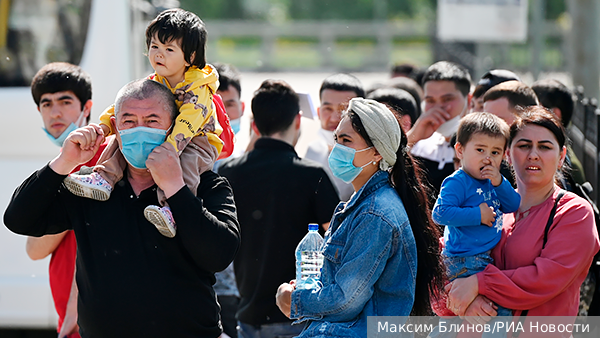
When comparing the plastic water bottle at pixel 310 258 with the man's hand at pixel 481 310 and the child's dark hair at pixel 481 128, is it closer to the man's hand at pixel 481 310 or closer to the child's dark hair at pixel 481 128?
the man's hand at pixel 481 310

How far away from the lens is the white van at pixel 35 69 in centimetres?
521

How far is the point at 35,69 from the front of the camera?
18.4 feet

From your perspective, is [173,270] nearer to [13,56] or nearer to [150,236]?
[150,236]

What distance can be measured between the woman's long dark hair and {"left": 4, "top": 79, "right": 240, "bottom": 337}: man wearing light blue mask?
2.49ft

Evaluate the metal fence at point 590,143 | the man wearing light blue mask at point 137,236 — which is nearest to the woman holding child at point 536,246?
the man wearing light blue mask at point 137,236

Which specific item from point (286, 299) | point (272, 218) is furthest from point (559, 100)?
point (286, 299)

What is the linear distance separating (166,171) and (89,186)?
34 cm

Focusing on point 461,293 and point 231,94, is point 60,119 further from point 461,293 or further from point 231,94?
point 461,293

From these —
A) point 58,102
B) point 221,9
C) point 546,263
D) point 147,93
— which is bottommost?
point 546,263

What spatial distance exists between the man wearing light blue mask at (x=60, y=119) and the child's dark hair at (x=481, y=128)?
2199 mm

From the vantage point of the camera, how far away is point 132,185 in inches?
117

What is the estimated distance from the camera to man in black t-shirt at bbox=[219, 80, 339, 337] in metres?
4.04

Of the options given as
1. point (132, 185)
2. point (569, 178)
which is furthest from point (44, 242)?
point (569, 178)

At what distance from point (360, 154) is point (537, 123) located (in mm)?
1093
